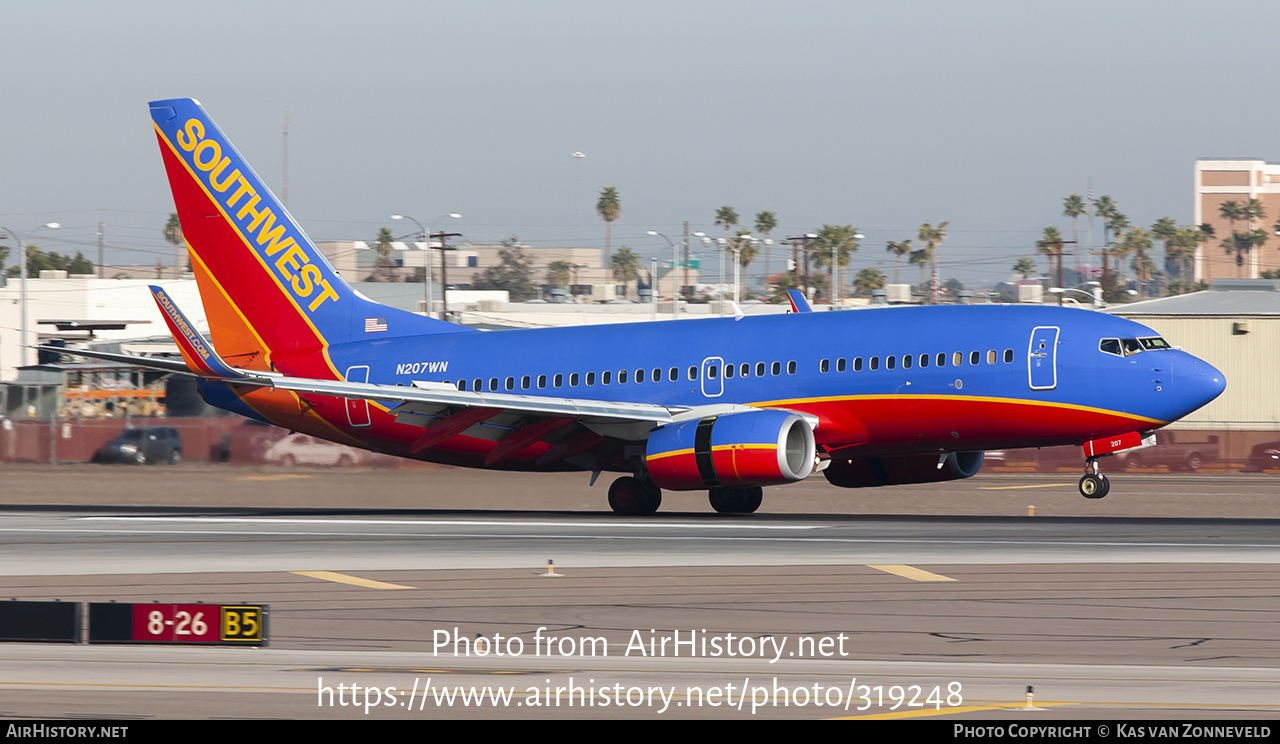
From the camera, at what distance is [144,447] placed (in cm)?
5056

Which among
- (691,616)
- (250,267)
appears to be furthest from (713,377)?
(691,616)

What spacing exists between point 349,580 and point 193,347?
1353 centimetres

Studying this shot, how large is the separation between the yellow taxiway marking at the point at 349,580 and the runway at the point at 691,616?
0.13 metres

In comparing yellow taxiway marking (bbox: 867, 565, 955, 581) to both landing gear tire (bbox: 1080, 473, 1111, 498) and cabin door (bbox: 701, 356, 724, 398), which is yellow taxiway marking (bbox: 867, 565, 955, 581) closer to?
landing gear tire (bbox: 1080, 473, 1111, 498)

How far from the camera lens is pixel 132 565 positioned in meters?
22.2

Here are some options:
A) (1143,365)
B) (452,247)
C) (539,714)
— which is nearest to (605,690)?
(539,714)

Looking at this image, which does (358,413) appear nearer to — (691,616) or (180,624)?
(691,616)

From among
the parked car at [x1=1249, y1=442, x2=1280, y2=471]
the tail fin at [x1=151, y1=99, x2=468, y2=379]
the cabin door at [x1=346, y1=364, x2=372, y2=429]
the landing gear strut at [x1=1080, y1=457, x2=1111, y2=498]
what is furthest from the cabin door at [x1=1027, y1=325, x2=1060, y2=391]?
the parked car at [x1=1249, y1=442, x2=1280, y2=471]

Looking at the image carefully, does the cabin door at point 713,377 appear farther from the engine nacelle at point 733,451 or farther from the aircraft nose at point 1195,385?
the aircraft nose at point 1195,385

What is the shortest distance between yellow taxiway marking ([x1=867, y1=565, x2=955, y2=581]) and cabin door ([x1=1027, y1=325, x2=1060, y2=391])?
1021 cm

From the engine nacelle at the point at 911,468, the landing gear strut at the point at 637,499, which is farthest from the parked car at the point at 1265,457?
the landing gear strut at the point at 637,499

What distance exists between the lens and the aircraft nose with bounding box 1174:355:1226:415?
28953 mm

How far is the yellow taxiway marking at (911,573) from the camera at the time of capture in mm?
19781

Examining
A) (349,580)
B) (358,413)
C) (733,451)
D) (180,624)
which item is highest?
(358,413)
